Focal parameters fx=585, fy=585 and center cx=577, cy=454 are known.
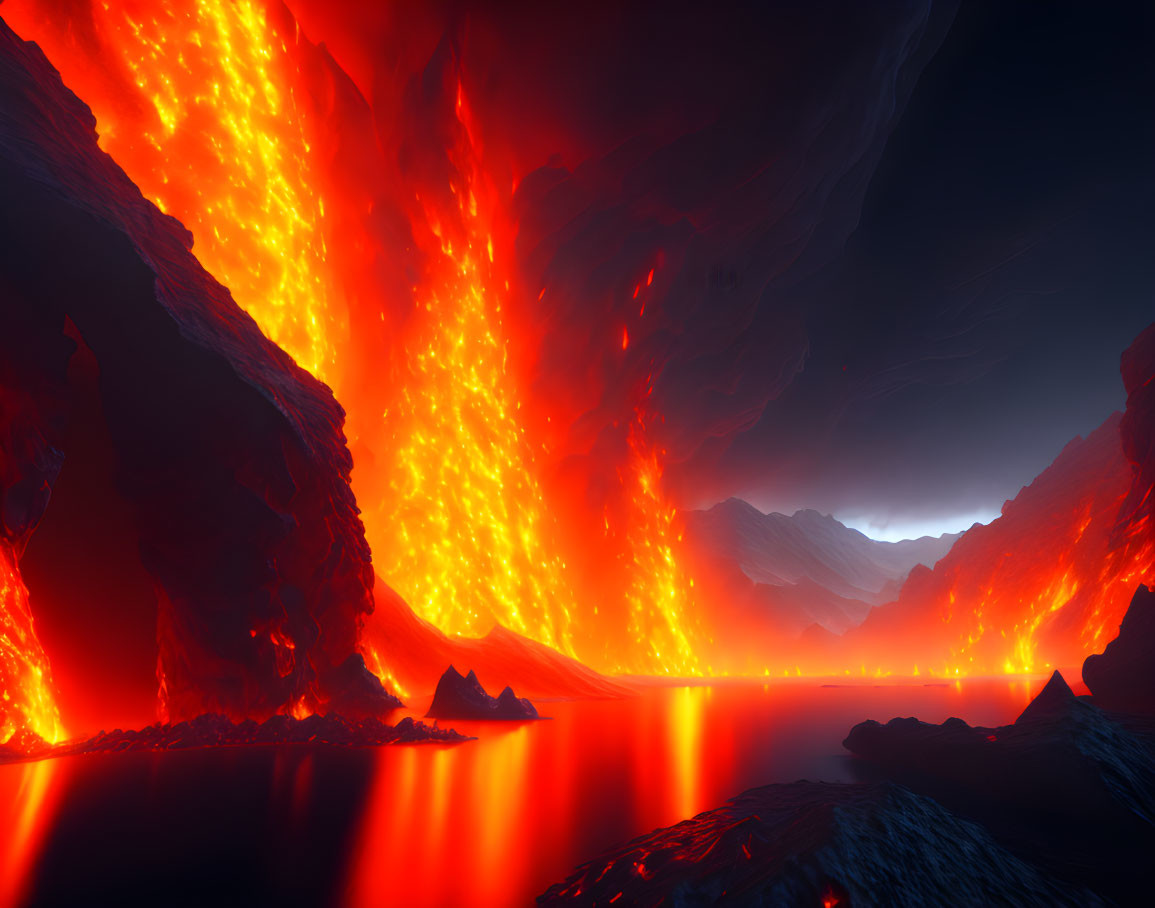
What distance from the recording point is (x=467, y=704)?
31.1ft

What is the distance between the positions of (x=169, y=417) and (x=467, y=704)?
6.02m

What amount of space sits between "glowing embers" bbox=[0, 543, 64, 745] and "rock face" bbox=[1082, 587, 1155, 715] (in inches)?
542

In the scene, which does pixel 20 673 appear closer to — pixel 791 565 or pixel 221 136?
pixel 221 136

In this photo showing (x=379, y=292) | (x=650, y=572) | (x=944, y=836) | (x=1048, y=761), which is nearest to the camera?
(x=944, y=836)

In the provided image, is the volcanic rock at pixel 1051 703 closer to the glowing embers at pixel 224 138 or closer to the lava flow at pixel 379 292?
the lava flow at pixel 379 292

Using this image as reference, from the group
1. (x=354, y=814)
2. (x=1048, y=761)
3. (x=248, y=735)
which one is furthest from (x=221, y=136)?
(x=1048, y=761)

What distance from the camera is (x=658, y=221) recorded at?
18641mm

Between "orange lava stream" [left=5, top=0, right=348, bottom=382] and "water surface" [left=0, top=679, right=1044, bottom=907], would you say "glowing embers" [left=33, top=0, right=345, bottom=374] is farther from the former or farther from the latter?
"water surface" [left=0, top=679, right=1044, bottom=907]

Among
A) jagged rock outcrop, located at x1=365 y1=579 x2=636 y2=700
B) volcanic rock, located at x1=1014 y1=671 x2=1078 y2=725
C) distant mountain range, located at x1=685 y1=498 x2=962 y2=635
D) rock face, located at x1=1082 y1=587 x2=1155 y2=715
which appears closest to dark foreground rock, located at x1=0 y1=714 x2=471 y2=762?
jagged rock outcrop, located at x1=365 y1=579 x2=636 y2=700

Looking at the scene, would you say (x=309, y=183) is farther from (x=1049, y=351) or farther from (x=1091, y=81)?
(x=1049, y=351)

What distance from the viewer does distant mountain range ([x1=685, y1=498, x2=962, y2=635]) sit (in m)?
67.8

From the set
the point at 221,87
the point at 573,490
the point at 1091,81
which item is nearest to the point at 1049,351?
the point at 1091,81

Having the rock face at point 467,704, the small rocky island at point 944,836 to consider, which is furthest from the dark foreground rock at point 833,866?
the rock face at point 467,704

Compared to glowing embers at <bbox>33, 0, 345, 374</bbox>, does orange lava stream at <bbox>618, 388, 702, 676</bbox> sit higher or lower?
lower
